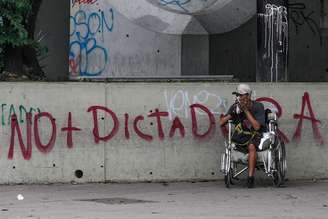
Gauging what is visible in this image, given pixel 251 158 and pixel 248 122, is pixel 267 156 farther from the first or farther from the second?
pixel 248 122

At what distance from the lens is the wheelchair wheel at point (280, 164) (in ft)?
32.9

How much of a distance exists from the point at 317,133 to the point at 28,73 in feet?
15.2

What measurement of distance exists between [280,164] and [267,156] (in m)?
0.20

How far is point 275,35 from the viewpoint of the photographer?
484 inches

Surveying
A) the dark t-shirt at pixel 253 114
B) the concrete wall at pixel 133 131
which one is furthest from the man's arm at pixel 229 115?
the concrete wall at pixel 133 131

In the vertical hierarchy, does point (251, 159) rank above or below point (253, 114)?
below

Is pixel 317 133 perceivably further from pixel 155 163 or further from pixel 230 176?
pixel 155 163

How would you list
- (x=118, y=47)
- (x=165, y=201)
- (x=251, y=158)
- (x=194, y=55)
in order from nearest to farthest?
(x=165, y=201) < (x=251, y=158) < (x=118, y=47) < (x=194, y=55)

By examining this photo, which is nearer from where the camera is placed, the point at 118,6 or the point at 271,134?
the point at 271,134

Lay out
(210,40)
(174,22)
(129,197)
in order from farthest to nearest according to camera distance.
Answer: (210,40), (174,22), (129,197)

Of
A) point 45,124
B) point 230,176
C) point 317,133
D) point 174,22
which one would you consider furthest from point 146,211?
point 174,22

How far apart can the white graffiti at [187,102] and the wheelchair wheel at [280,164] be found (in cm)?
114

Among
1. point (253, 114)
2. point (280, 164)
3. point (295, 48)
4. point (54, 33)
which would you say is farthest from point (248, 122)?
point (295, 48)

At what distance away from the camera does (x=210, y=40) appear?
573 inches
